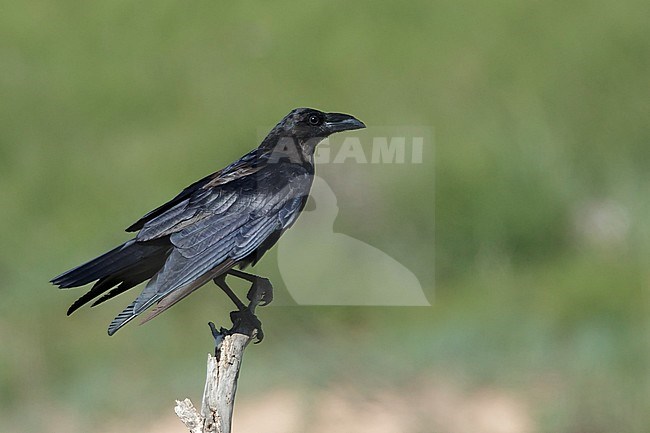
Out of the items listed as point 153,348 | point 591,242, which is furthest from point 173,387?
point 591,242

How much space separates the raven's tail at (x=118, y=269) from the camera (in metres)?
7.10

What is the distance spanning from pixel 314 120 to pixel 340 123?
0.47 ft

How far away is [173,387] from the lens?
13062 mm

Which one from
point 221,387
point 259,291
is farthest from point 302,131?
point 221,387

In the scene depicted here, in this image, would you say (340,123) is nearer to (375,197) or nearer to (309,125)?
(309,125)

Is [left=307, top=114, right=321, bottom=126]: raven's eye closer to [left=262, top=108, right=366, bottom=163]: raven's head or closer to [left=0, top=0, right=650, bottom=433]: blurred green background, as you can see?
[left=262, top=108, right=366, bottom=163]: raven's head

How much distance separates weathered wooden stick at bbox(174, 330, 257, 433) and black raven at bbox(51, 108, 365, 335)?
0.33 m

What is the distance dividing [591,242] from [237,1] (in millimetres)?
5152

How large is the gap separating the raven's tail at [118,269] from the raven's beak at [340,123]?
1225mm

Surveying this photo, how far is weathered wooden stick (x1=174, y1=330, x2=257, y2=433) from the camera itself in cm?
675

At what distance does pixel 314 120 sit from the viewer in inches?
313

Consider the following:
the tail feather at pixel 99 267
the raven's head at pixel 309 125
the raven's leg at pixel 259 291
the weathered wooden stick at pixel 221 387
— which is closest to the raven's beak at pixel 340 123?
the raven's head at pixel 309 125

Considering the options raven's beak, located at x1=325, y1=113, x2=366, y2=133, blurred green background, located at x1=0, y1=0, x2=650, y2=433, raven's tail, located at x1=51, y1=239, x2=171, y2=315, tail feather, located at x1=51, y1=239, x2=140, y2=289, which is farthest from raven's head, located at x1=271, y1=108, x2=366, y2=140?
blurred green background, located at x1=0, y1=0, x2=650, y2=433

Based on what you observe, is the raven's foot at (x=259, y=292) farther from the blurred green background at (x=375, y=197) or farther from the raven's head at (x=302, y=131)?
the blurred green background at (x=375, y=197)
